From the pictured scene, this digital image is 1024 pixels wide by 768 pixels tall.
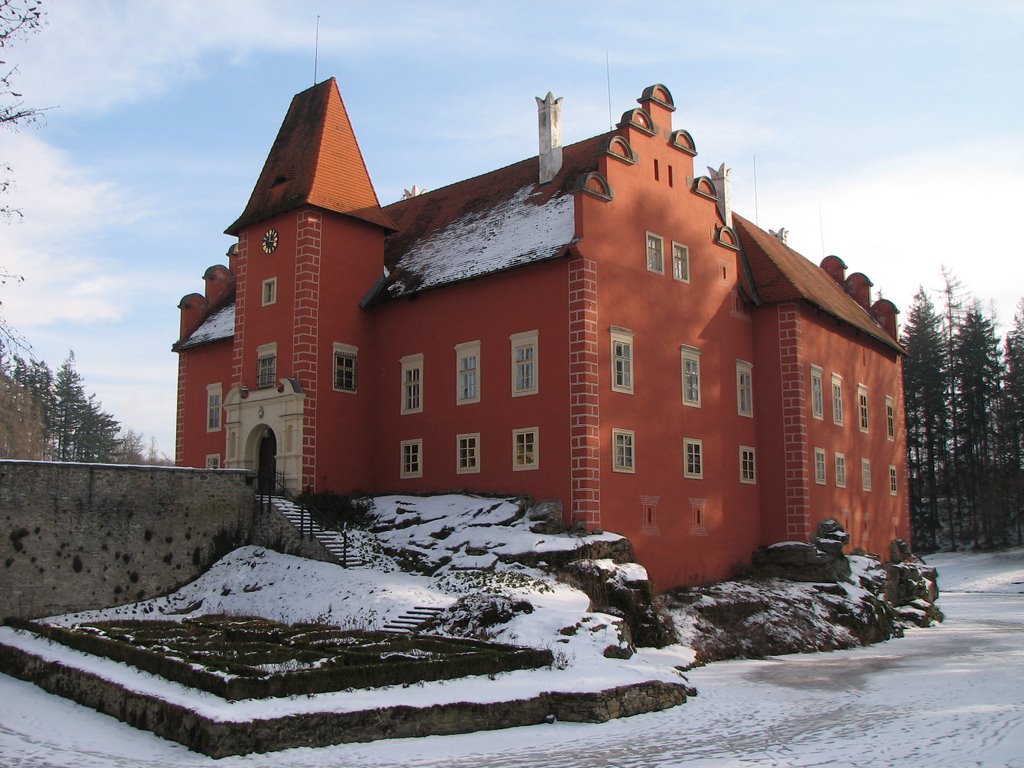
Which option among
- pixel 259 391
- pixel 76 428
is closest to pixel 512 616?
pixel 259 391

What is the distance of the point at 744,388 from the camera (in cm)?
3328

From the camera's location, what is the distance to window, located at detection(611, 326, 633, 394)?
89.9 ft

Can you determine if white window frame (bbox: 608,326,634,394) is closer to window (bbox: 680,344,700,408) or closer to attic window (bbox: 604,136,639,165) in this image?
window (bbox: 680,344,700,408)

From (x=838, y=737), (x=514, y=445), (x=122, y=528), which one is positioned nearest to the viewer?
(x=838, y=737)

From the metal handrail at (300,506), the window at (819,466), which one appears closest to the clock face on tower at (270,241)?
the metal handrail at (300,506)

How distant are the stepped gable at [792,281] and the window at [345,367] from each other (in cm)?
1390

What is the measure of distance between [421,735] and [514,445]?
1408 cm

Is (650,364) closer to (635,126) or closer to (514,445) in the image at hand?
(514,445)

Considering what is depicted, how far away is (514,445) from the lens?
2777 cm

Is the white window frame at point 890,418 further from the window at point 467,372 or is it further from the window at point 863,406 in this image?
the window at point 467,372

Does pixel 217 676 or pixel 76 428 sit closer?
pixel 217 676

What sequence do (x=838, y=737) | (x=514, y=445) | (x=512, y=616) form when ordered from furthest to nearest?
(x=514, y=445), (x=512, y=616), (x=838, y=737)

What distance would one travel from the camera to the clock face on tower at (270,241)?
1255 inches

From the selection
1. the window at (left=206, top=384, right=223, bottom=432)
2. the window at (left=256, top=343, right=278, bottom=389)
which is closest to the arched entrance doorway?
the window at (left=256, top=343, right=278, bottom=389)
